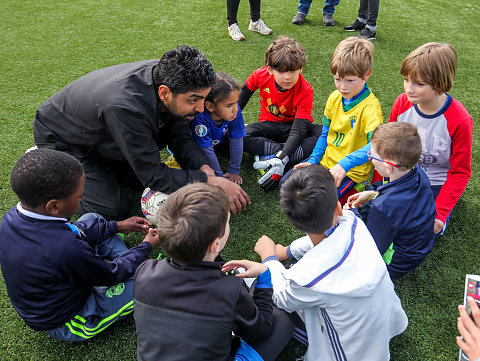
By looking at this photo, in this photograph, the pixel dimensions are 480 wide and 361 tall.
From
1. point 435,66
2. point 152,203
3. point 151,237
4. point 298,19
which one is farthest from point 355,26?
point 151,237

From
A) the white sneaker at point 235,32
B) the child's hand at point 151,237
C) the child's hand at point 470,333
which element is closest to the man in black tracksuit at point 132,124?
the child's hand at point 151,237

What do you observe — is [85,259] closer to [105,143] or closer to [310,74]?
[105,143]

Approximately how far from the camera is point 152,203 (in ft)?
8.32

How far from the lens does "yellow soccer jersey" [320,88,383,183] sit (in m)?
2.55

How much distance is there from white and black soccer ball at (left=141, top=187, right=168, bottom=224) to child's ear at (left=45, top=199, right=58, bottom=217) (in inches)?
32.3

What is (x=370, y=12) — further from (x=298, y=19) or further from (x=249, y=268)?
(x=249, y=268)

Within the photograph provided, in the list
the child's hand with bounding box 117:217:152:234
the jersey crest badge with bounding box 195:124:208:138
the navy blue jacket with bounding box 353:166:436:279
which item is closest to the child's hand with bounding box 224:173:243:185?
the jersey crest badge with bounding box 195:124:208:138

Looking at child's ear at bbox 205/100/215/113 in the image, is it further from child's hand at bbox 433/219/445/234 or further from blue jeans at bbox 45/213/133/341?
child's hand at bbox 433/219/445/234

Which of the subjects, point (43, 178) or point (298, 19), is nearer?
point (43, 178)

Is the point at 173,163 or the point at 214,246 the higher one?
the point at 214,246

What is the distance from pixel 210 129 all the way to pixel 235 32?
2633 millimetres

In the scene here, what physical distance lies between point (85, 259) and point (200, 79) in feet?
3.94

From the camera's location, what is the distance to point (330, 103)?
9.15 feet

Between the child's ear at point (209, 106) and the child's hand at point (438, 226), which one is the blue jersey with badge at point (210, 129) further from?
the child's hand at point (438, 226)
